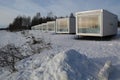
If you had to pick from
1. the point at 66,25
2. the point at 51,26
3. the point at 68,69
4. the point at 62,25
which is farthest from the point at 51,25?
the point at 68,69

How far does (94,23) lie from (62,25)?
37.2 ft

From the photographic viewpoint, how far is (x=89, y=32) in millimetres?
19469

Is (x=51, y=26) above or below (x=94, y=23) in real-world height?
below

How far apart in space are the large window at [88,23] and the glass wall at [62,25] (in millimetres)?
8447

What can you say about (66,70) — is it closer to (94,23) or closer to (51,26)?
(94,23)

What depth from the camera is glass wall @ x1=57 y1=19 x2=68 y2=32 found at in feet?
94.7

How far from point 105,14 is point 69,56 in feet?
47.0

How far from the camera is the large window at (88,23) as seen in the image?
18770 mm

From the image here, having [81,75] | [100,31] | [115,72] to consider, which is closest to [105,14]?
[100,31]

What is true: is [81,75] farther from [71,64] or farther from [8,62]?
[8,62]

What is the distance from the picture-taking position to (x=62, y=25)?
29703 mm

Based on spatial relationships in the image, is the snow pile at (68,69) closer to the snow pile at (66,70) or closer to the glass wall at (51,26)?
the snow pile at (66,70)

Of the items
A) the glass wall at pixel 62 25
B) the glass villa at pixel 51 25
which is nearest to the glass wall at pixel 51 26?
the glass villa at pixel 51 25

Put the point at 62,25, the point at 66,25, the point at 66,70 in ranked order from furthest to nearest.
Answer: the point at 62,25
the point at 66,25
the point at 66,70
